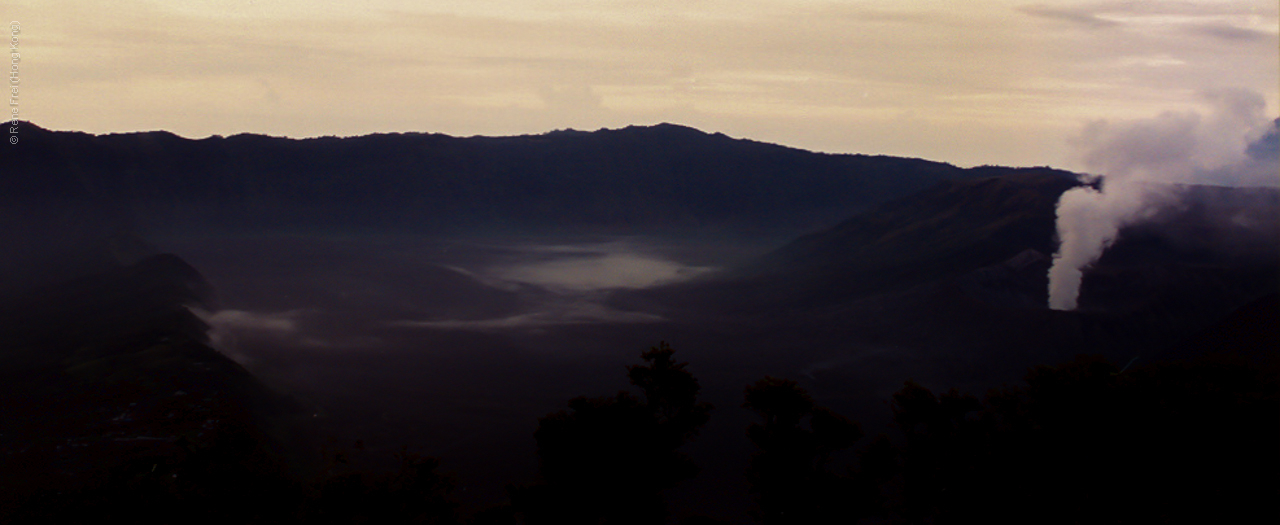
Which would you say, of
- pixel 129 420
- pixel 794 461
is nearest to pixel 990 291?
pixel 794 461

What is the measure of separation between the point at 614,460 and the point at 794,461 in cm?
646

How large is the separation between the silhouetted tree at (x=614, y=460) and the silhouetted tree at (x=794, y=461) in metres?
2.80

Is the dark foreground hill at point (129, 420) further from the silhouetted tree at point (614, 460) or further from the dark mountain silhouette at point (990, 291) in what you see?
the dark mountain silhouette at point (990, 291)

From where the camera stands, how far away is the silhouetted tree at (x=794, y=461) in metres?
32.1

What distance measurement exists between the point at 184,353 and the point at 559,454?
43.4 meters

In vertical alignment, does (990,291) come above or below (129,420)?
above

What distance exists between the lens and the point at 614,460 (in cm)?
3112

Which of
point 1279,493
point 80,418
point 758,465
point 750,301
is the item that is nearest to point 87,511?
point 758,465

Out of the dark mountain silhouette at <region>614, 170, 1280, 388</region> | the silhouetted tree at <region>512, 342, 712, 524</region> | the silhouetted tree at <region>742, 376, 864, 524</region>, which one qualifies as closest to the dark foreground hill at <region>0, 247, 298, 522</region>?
the silhouetted tree at <region>512, 342, 712, 524</region>

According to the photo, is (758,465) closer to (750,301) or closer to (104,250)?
(750,301)

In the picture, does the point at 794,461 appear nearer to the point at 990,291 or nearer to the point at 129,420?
the point at 129,420

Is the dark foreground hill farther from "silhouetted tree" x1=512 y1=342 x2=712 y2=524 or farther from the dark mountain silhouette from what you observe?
the dark mountain silhouette

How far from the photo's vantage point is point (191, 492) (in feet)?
86.6

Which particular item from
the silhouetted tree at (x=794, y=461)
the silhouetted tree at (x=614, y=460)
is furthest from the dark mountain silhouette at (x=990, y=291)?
the silhouetted tree at (x=614, y=460)
